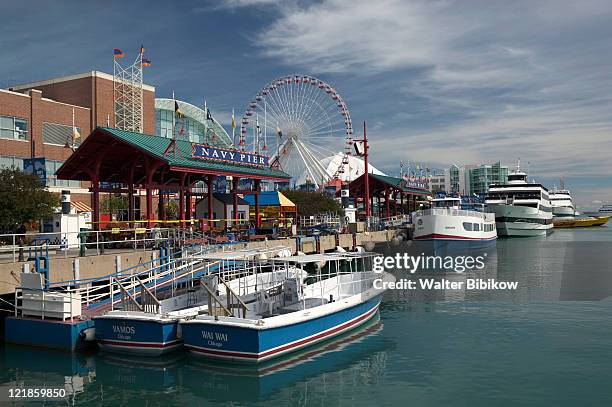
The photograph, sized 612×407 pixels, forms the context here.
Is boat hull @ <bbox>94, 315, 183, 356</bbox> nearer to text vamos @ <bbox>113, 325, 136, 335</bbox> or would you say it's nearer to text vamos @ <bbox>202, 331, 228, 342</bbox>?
text vamos @ <bbox>113, 325, 136, 335</bbox>

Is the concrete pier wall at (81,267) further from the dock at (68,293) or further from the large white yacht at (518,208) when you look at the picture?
the large white yacht at (518,208)

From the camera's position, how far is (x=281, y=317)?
19828 mm

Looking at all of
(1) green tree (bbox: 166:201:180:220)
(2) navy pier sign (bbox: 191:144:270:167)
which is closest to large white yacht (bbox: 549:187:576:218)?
(1) green tree (bbox: 166:201:180:220)

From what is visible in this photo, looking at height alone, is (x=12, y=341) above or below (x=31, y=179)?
below

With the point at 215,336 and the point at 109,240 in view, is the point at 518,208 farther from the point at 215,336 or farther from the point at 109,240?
the point at 215,336

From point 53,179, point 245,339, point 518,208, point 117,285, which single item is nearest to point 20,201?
point 117,285

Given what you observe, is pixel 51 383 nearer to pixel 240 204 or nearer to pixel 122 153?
pixel 122 153

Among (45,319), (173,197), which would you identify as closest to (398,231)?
(173,197)

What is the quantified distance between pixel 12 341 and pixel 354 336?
557 inches

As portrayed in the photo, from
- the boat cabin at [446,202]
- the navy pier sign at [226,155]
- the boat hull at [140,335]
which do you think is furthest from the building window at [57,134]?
the boat hull at [140,335]

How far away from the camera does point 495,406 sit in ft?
50.3

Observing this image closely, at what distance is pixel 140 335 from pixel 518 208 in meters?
85.9

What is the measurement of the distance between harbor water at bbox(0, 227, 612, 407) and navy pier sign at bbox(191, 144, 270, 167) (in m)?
18.0

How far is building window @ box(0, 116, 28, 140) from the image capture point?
58.1m
